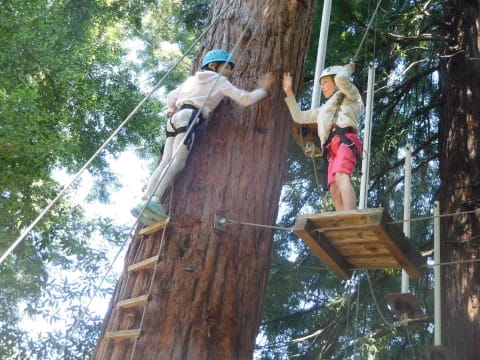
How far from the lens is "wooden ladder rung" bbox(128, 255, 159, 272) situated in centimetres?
343

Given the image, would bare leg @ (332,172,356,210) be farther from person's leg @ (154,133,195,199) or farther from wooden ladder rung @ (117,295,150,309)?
wooden ladder rung @ (117,295,150,309)

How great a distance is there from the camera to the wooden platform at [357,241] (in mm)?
3410

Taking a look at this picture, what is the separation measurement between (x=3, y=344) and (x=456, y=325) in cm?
533

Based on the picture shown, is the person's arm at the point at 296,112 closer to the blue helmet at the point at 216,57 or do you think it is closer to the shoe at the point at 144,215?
the blue helmet at the point at 216,57

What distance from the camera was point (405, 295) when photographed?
15.7 ft

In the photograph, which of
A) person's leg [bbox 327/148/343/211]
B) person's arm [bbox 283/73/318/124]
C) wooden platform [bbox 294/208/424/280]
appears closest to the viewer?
wooden platform [bbox 294/208/424/280]

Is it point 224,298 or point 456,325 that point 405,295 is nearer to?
point 456,325

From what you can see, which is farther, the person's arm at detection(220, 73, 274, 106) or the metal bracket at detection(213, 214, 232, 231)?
the person's arm at detection(220, 73, 274, 106)

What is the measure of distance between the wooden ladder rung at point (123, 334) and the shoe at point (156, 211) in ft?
2.09

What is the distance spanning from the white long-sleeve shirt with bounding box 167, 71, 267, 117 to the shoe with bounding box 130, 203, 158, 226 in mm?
774

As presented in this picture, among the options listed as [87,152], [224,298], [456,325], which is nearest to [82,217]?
[87,152]

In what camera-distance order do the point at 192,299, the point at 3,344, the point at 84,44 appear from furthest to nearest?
the point at 84,44 < the point at 3,344 < the point at 192,299

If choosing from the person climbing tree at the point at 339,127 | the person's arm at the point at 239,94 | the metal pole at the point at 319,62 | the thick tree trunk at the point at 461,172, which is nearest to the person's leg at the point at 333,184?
the person climbing tree at the point at 339,127

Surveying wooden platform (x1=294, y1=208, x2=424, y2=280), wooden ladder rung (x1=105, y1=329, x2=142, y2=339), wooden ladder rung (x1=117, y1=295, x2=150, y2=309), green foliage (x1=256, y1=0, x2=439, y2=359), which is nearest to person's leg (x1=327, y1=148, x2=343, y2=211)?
wooden platform (x1=294, y1=208, x2=424, y2=280)
